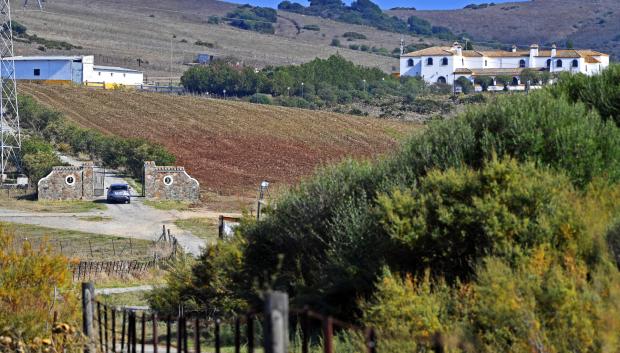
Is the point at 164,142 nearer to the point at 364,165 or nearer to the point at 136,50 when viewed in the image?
the point at 364,165

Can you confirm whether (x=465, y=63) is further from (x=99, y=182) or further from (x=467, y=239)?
(x=467, y=239)

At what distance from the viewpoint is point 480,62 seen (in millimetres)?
124625

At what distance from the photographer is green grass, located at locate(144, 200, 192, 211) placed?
46.3m

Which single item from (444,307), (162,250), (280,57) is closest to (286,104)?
(280,57)

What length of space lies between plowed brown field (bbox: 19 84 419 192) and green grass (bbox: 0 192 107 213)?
8.11 m

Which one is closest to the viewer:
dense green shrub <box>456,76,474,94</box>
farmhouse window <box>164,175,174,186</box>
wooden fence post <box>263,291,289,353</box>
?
wooden fence post <box>263,291,289,353</box>

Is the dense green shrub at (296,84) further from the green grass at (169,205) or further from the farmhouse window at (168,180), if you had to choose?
the green grass at (169,205)

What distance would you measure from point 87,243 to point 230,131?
132 feet

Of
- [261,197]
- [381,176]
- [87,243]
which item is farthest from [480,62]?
[381,176]

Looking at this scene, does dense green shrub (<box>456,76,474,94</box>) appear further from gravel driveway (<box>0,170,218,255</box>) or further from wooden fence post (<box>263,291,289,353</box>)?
wooden fence post (<box>263,291,289,353</box>)

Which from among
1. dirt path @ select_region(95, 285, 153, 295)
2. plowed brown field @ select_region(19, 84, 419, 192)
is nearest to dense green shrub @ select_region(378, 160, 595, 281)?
dirt path @ select_region(95, 285, 153, 295)

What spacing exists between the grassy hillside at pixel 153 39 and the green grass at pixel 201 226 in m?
76.9

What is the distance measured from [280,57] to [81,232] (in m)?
121

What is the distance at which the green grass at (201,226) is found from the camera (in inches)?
1487
